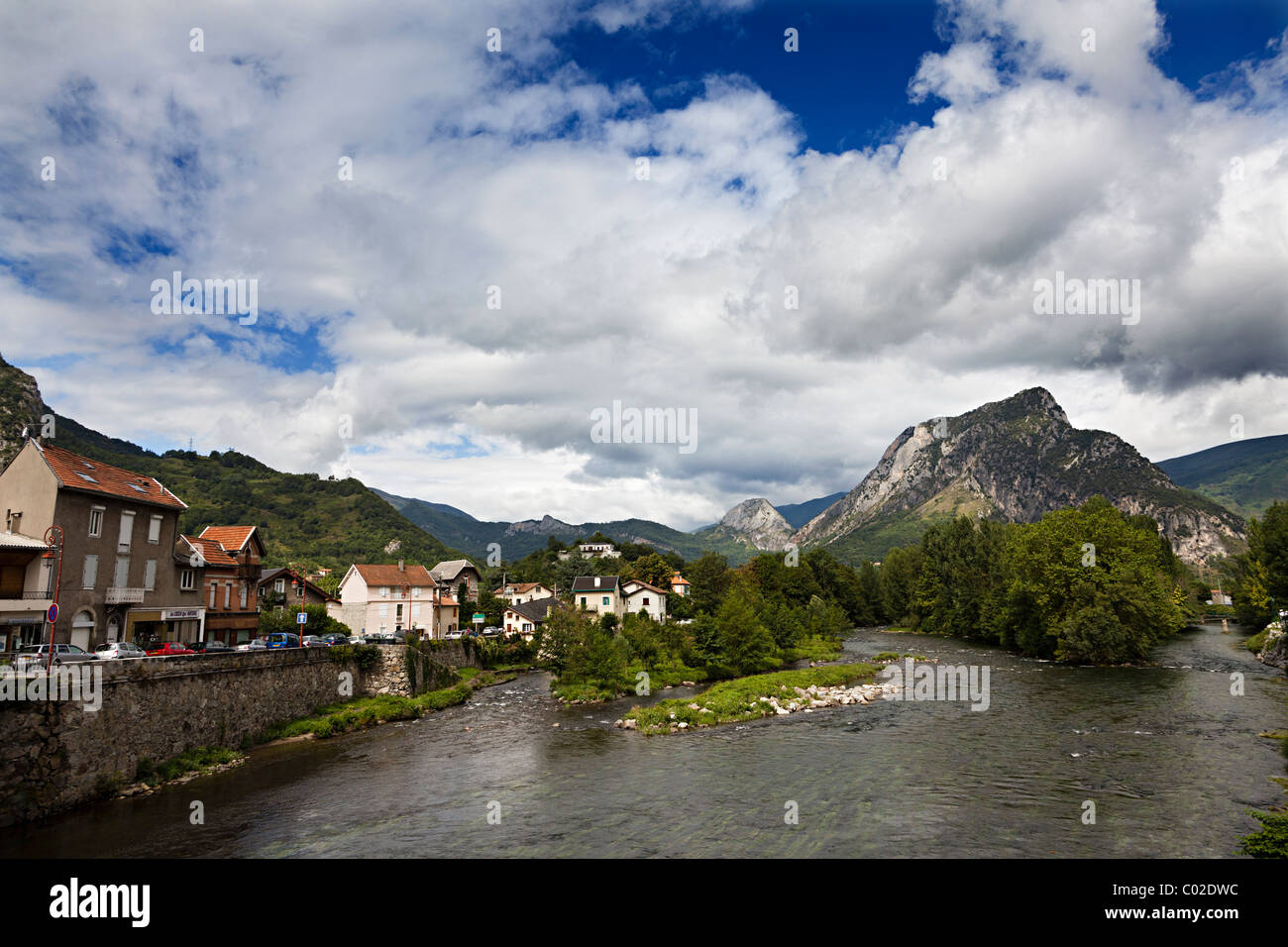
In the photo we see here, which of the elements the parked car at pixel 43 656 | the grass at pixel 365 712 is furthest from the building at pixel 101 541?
the grass at pixel 365 712

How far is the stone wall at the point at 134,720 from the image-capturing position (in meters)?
25.2

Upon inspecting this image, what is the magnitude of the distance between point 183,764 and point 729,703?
33332 mm

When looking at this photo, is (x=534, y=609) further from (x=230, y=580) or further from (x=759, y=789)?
(x=759, y=789)

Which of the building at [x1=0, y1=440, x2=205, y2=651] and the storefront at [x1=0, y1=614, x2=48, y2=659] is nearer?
the storefront at [x1=0, y1=614, x2=48, y2=659]

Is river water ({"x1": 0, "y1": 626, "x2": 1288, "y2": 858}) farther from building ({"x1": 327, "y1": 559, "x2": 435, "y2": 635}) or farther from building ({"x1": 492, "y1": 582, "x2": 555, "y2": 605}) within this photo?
building ({"x1": 492, "y1": 582, "x2": 555, "y2": 605})

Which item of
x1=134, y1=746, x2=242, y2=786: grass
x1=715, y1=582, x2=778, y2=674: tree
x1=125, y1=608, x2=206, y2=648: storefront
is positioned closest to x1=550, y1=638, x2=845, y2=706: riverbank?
x1=715, y1=582, x2=778, y2=674: tree

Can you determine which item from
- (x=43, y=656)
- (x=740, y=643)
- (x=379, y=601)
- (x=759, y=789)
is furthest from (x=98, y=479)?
(x=740, y=643)

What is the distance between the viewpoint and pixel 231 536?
5822cm

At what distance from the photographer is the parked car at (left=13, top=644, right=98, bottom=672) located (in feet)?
95.7

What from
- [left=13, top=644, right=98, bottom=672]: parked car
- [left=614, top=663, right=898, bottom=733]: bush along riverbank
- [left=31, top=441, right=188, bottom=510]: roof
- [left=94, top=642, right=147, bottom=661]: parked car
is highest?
[left=31, top=441, right=188, bottom=510]: roof

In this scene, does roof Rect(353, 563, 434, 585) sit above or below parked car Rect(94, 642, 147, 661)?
above

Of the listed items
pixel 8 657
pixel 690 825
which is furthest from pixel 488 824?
pixel 8 657

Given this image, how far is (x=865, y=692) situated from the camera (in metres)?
56.3
